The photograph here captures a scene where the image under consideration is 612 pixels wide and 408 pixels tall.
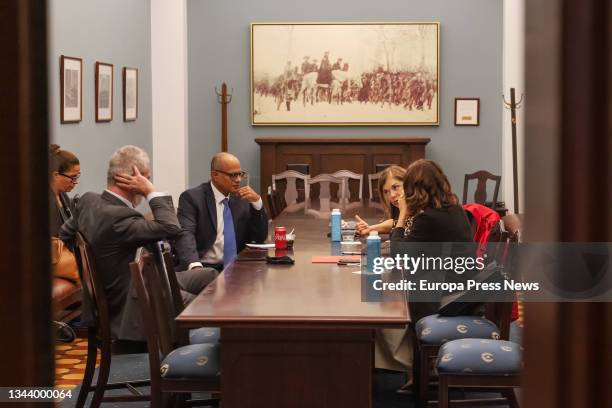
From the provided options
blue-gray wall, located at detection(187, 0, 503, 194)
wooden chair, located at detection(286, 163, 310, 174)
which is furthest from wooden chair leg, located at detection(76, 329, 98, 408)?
blue-gray wall, located at detection(187, 0, 503, 194)

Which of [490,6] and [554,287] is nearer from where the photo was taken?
[554,287]

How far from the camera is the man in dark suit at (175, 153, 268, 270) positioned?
595 cm

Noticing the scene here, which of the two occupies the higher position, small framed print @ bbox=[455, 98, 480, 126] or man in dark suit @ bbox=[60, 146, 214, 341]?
small framed print @ bbox=[455, 98, 480, 126]

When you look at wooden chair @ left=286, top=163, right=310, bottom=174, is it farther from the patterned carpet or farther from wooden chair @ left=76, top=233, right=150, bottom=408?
wooden chair @ left=76, top=233, right=150, bottom=408

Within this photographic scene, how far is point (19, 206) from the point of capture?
0.72m

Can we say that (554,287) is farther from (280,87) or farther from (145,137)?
(280,87)

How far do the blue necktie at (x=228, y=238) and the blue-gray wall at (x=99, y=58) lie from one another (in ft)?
8.07

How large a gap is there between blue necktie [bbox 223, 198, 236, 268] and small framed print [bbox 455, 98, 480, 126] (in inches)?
313

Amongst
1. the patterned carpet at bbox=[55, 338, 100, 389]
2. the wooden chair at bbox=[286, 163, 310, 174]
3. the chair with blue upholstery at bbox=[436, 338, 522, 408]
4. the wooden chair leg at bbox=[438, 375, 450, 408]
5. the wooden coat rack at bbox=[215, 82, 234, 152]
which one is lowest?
the patterned carpet at bbox=[55, 338, 100, 389]

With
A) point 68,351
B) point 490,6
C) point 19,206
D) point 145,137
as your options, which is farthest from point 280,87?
point 19,206

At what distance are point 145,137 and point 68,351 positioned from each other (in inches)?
262

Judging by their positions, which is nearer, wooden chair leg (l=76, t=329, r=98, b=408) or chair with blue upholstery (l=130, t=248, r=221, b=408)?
chair with blue upholstery (l=130, t=248, r=221, b=408)

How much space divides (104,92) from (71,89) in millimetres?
1186

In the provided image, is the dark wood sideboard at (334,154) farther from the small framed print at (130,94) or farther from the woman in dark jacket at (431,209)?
the woman in dark jacket at (431,209)
